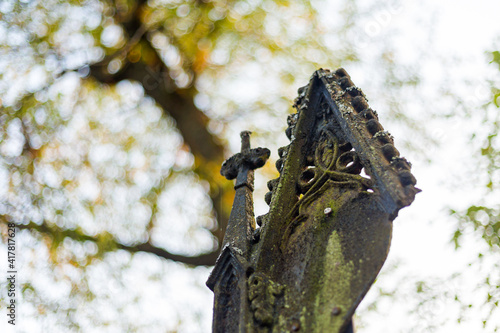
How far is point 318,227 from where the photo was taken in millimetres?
2531

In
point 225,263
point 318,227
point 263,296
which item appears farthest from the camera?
point 225,263

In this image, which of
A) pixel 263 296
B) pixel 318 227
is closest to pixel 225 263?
pixel 263 296

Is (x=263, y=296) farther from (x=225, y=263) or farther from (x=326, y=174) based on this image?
(x=326, y=174)

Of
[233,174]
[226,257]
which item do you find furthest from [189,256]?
[226,257]

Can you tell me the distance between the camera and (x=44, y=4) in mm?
7609

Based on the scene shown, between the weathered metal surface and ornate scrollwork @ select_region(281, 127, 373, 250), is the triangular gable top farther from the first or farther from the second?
ornate scrollwork @ select_region(281, 127, 373, 250)

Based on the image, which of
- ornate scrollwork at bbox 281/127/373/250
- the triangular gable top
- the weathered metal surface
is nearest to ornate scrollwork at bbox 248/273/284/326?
the weathered metal surface

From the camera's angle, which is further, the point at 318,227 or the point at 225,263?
the point at 225,263

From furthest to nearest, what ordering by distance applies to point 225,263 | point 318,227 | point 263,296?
point 225,263 < point 318,227 < point 263,296

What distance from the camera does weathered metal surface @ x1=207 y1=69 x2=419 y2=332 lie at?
7.20 feet

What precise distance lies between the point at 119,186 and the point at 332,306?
261 inches

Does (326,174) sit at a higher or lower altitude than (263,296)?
higher

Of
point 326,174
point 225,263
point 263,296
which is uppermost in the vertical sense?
point 326,174

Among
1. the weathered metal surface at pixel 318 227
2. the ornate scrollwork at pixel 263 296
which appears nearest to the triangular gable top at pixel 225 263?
the weathered metal surface at pixel 318 227
